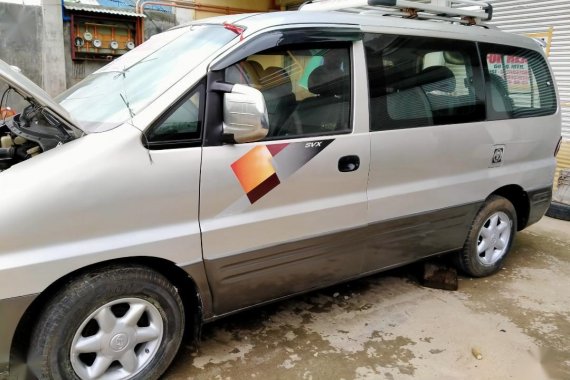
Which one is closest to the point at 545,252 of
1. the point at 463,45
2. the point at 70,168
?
the point at 463,45

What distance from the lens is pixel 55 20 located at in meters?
9.16

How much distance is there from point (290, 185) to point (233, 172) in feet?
1.22

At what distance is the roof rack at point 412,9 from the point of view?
3.26m

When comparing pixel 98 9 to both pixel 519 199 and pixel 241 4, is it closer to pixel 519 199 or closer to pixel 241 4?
pixel 241 4

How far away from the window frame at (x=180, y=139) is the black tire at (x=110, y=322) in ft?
1.95

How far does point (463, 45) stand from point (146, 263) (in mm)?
2696

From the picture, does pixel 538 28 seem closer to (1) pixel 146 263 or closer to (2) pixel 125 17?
(1) pixel 146 263

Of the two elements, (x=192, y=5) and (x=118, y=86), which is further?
(x=192, y=5)

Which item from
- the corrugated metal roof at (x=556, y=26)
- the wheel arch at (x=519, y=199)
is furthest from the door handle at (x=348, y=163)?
the corrugated metal roof at (x=556, y=26)

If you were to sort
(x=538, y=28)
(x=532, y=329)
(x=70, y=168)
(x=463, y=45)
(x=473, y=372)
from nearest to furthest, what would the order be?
(x=70, y=168)
(x=473, y=372)
(x=532, y=329)
(x=463, y=45)
(x=538, y=28)

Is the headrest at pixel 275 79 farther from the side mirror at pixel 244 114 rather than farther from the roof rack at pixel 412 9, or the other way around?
the roof rack at pixel 412 9

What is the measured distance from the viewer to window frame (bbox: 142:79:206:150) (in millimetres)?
2252

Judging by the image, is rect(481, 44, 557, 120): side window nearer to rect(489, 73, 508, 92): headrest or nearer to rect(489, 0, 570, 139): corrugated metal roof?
rect(489, 73, 508, 92): headrest

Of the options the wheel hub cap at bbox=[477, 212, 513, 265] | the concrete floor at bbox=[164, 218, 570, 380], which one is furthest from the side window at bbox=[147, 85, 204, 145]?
the wheel hub cap at bbox=[477, 212, 513, 265]
